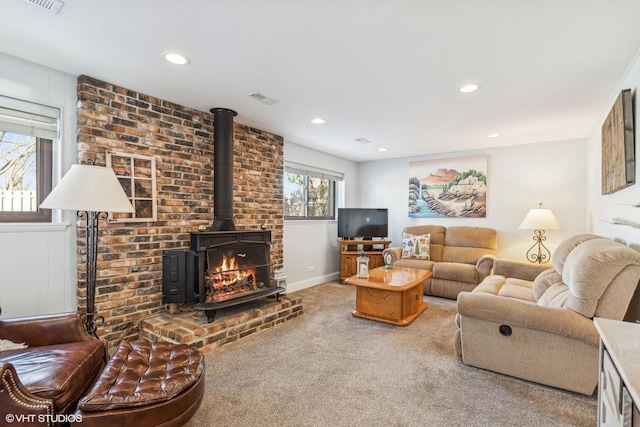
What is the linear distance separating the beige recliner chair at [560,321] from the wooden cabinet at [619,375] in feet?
2.44

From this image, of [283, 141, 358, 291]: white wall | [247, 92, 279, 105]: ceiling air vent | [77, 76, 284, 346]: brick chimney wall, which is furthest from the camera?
[283, 141, 358, 291]: white wall

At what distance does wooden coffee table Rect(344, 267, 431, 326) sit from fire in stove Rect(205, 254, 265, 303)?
3.58 ft

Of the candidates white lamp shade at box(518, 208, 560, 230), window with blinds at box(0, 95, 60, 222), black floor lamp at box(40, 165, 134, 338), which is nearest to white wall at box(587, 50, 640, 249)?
white lamp shade at box(518, 208, 560, 230)

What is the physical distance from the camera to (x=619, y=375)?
A: 1.07m

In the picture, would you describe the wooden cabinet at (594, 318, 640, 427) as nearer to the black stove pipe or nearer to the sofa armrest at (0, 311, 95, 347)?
the sofa armrest at (0, 311, 95, 347)

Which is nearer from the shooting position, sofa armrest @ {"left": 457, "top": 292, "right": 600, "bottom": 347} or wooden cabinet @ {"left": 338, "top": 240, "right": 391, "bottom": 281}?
sofa armrest @ {"left": 457, "top": 292, "right": 600, "bottom": 347}

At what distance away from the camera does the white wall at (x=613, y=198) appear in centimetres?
214

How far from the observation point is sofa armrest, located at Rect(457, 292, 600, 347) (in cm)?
198

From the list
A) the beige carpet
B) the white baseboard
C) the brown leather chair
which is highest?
the brown leather chair

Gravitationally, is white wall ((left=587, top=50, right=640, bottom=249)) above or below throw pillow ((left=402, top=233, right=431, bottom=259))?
above

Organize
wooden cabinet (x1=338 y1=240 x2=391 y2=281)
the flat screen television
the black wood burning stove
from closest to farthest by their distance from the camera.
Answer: the black wood burning stove
wooden cabinet (x1=338 y1=240 x2=391 y2=281)
the flat screen television

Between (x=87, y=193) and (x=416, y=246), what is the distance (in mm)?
4370

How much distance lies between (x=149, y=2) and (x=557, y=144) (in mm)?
5227

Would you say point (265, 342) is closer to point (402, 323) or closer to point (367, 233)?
point (402, 323)
